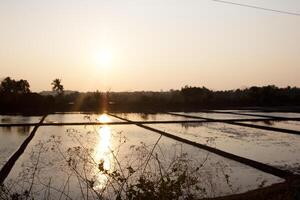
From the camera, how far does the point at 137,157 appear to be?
748 centimetres

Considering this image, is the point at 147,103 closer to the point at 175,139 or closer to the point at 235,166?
the point at 175,139

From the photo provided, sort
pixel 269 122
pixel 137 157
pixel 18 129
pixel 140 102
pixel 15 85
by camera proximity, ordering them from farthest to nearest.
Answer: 1. pixel 15 85
2. pixel 140 102
3. pixel 269 122
4. pixel 18 129
5. pixel 137 157

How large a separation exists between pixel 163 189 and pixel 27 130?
1088cm

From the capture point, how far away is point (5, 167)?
6758 millimetres

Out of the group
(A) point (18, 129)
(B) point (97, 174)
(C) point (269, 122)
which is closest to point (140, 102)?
(C) point (269, 122)

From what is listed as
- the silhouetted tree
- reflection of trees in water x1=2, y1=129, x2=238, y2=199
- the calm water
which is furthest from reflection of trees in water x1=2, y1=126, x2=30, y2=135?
the silhouetted tree

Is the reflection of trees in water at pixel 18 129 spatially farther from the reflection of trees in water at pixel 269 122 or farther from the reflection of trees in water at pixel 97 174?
the reflection of trees in water at pixel 269 122

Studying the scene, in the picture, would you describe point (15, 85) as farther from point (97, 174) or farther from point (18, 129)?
point (97, 174)

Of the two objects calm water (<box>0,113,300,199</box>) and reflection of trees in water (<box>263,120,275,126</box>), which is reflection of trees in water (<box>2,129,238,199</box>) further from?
reflection of trees in water (<box>263,120,275,126</box>)

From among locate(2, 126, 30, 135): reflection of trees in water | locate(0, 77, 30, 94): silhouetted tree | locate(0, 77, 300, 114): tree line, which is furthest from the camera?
locate(0, 77, 30, 94): silhouetted tree

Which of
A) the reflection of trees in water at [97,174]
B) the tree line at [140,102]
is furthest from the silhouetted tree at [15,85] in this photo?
the reflection of trees in water at [97,174]

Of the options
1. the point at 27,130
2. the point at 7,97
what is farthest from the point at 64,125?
the point at 7,97

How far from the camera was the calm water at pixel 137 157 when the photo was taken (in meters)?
5.27

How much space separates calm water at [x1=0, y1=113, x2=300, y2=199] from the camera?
527cm
